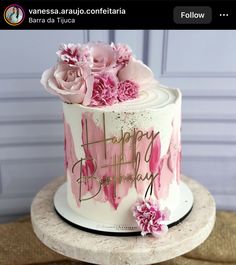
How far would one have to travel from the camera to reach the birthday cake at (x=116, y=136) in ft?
2.95

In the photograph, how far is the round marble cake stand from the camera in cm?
88

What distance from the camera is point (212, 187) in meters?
1.53

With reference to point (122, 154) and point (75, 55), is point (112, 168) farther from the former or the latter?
point (75, 55)

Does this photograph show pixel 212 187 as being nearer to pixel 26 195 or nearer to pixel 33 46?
pixel 26 195

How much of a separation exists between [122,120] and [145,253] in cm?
29

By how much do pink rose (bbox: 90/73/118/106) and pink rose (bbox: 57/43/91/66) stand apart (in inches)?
1.8

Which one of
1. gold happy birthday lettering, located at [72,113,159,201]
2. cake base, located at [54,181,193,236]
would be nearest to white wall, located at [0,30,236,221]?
cake base, located at [54,181,193,236]

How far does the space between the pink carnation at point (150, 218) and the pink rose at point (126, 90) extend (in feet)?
0.81

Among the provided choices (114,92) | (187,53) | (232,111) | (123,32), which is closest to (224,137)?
(232,111)

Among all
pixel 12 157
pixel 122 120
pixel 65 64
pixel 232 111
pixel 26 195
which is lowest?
pixel 26 195

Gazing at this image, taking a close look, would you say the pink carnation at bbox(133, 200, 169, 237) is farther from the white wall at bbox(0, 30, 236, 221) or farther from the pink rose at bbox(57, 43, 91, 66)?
the white wall at bbox(0, 30, 236, 221)

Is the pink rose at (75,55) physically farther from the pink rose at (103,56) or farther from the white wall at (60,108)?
the white wall at (60,108)

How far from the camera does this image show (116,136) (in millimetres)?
898

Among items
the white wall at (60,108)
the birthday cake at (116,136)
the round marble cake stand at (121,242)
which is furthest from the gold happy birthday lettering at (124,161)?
the white wall at (60,108)
